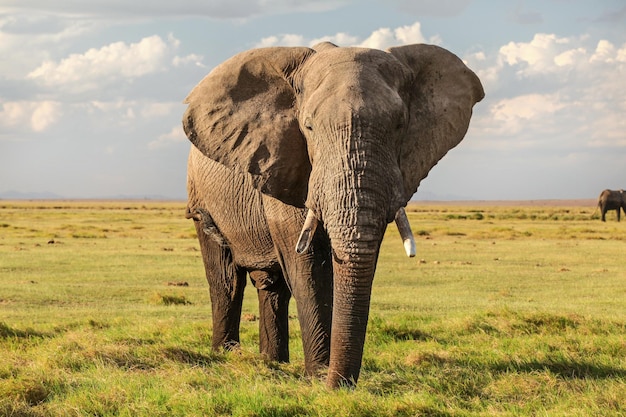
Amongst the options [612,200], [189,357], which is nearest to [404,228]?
[189,357]

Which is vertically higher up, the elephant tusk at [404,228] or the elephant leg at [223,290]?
the elephant tusk at [404,228]

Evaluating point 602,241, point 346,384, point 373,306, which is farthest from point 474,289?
point 602,241

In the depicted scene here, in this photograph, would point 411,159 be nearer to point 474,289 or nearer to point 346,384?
point 346,384

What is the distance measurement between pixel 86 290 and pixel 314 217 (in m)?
12.3

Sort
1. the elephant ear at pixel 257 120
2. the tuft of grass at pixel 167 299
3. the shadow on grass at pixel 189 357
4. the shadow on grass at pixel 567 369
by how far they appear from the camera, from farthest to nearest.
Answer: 1. the tuft of grass at pixel 167 299
2. the shadow on grass at pixel 189 357
3. the shadow on grass at pixel 567 369
4. the elephant ear at pixel 257 120

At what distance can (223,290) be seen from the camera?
10.1 meters

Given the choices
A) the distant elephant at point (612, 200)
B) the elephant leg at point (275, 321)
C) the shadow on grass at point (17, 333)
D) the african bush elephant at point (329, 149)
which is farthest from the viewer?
the distant elephant at point (612, 200)

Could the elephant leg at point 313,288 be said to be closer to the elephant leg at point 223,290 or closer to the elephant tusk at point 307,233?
the elephant tusk at point 307,233

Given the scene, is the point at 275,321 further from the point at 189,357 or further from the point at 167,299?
the point at 167,299

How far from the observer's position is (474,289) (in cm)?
1945

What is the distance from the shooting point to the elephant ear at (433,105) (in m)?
7.21

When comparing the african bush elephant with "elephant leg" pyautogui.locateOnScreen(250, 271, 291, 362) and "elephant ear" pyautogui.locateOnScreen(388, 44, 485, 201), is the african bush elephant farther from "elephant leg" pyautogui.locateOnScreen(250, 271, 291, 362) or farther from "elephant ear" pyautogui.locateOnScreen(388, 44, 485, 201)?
"elephant leg" pyautogui.locateOnScreen(250, 271, 291, 362)

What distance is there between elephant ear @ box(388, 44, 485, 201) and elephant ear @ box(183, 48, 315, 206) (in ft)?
2.91

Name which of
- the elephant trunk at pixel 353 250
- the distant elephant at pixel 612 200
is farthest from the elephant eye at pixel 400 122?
the distant elephant at pixel 612 200
